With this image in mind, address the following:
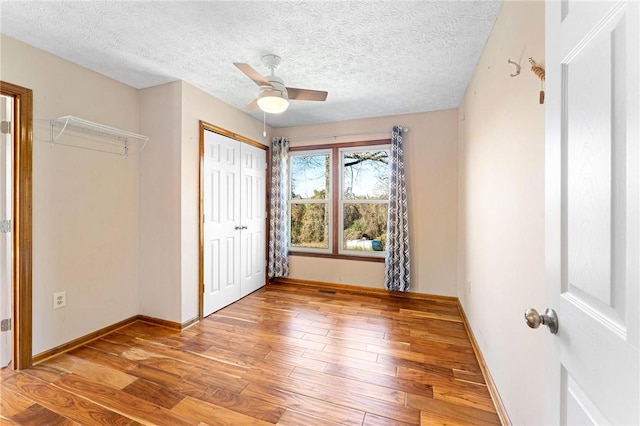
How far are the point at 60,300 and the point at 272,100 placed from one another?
→ 236cm

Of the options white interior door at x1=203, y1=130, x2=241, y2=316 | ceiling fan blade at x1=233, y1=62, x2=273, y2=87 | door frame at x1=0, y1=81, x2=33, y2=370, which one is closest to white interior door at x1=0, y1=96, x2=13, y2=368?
door frame at x1=0, y1=81, x2=33, y2=370

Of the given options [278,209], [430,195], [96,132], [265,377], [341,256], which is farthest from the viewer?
[278,209]

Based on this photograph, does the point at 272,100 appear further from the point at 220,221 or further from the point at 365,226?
the point at 365,226

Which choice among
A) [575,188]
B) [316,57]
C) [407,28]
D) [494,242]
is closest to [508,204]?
[494,242]

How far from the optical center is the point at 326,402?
1663 mm

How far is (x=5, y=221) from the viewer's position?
76.7 inches

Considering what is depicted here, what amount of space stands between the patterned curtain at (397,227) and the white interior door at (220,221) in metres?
1.95

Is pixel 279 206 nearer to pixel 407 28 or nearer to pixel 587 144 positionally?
pixel 407 28

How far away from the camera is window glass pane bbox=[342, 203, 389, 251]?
3.76 metres

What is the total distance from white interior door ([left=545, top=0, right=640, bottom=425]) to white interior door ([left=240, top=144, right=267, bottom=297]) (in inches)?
127

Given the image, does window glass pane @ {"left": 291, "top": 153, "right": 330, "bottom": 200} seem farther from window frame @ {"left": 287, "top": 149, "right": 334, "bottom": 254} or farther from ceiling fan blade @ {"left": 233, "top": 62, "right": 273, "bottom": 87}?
ceiling fan blade @ {"left": 233, "top": 62, "right": 273, "bottom": 87}

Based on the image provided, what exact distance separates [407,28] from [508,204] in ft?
4.31

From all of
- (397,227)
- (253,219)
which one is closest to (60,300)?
(253,219)

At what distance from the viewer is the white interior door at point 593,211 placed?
1.66 feet
